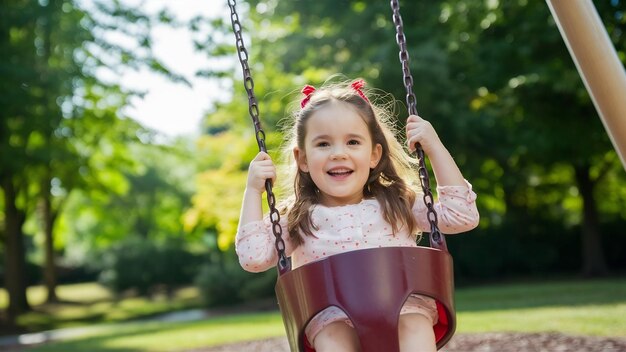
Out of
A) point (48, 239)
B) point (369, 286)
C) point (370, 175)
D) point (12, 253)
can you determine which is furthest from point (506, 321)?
point (48, 239)

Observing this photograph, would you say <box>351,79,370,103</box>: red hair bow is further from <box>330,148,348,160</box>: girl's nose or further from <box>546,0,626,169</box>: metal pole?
<box>546,0,626,169</box>: metal pole

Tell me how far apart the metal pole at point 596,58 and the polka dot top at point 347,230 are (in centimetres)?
86

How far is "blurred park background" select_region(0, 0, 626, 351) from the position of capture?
49.4 ft

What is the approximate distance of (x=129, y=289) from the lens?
98.4 feet

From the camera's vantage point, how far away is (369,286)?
259cm

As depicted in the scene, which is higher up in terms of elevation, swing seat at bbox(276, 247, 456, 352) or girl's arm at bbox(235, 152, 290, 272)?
girl's arm at bbox(235, 152, 290, 272)

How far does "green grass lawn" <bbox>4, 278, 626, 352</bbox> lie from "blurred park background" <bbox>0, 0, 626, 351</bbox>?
16 centimetres

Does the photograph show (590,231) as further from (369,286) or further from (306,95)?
(369,286)

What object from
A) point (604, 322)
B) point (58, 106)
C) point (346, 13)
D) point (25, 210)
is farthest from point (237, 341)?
point (25, 210)

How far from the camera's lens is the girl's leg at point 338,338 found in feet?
9.09

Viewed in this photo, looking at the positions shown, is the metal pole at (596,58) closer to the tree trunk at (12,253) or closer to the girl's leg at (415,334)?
the girl's leg at (415,334)

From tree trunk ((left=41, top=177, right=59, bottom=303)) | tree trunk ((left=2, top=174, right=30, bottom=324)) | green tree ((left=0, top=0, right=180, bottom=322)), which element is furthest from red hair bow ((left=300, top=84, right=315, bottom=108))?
tree trunk ((left=41, top=177, right=59, bottom=303))

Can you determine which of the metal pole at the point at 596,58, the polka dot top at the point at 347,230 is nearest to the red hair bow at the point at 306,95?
the polka dot top at the point at 347,230

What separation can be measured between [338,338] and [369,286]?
11.7 inches
